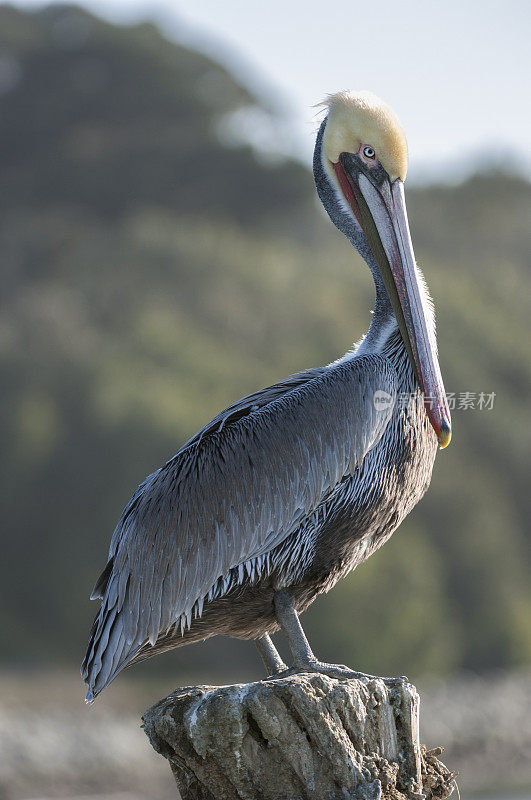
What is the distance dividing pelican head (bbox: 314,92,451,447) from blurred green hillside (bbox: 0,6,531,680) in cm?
1454

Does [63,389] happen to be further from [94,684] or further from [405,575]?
[94,684]

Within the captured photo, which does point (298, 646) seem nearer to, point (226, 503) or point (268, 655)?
point (268, 655)

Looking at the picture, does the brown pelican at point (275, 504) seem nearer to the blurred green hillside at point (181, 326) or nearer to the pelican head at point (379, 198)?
the pelican head at point (379, 198)

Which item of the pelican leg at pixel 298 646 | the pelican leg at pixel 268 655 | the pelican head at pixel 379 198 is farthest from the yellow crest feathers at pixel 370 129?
the pelican leg at pixel 268 655

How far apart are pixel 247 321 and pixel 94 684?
2038 cm

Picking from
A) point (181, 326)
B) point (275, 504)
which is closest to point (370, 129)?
point (275, 504)

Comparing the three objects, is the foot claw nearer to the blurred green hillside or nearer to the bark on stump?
the bark on stump

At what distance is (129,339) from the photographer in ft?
75.6

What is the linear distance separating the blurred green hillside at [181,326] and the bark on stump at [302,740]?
1535 centimetres

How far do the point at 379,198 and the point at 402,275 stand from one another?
0.37 m

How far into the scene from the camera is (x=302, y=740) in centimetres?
351

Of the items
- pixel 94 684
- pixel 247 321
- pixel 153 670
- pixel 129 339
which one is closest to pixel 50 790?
pixel 153 670

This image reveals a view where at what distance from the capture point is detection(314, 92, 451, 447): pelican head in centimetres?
441

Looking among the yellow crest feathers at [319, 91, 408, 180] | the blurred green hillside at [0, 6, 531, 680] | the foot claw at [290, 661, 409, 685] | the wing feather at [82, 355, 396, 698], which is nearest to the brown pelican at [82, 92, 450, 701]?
the wing feather at [82, 355, 396, 698]
